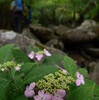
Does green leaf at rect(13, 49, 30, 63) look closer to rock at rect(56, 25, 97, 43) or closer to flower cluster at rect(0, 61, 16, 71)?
flower cluster at rect(0, 61, 16, 71)

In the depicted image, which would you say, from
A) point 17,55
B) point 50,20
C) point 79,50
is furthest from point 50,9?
point 17,55

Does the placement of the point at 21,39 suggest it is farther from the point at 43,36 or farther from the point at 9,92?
the point at 43,36

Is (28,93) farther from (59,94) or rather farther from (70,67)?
(70,67)

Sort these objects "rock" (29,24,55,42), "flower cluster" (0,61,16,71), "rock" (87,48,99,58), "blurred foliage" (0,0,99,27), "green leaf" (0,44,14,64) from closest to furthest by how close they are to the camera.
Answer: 1. "flower cluster" (0,61,16,71)
2. "green leaf" (0,44,14,64)
3. "rock" (87,48,99,58)
4. "rock" (29,24,55,42)
5. "blurred foliage" (0,0,99,27)

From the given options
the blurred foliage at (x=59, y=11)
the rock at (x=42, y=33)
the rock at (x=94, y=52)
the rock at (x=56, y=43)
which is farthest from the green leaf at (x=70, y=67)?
the blurred foliage at (x=59, y=11)

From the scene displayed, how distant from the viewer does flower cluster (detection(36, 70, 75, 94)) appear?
91cm

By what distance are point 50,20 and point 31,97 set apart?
52.4 ft

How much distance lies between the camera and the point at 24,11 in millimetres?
8844

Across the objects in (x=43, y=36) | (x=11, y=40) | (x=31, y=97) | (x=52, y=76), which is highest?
(x=52, y=76)

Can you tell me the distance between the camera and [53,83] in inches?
35.9

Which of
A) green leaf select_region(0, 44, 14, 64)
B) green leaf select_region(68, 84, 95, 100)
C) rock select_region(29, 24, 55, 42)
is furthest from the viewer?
rock select_region(29, 24, 55, 42)

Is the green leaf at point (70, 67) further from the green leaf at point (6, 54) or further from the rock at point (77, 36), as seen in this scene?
the rock at point (77, 36)

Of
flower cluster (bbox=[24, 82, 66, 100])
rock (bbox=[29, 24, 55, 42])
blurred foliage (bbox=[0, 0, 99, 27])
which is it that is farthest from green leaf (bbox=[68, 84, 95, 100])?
blurred foliage (bbox=[0, 0, 99, 27])

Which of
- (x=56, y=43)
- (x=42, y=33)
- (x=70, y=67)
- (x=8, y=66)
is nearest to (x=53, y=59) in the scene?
(x=70, y=67)
